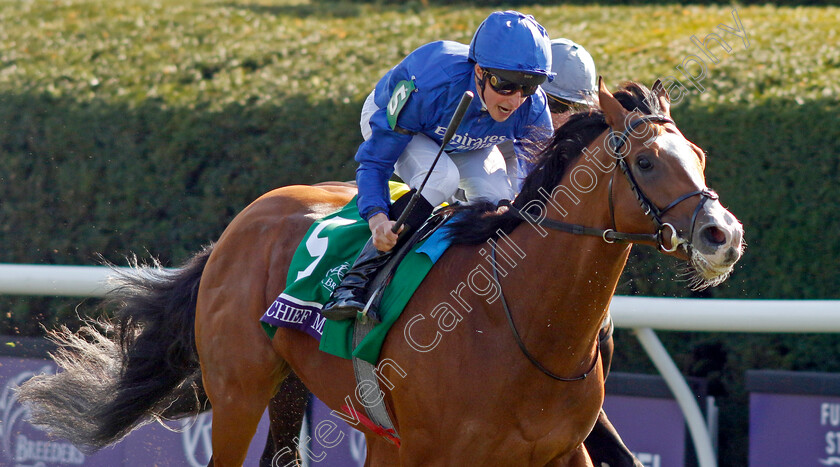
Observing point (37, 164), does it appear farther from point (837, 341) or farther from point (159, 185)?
point (837, 341)

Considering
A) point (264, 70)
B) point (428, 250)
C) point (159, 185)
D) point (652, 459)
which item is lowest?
point (652, 459)

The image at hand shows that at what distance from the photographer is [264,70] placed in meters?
6.10

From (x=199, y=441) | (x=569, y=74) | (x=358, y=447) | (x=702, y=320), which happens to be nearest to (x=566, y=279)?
(x=569, y=74)

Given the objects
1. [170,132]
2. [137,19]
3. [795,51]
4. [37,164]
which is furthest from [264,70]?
[795,51]

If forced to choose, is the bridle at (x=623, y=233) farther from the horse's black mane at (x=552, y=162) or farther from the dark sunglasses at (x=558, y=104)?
the dark sunglasses at (x=558, y=104)

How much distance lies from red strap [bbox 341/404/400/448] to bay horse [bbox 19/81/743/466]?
0.02 m

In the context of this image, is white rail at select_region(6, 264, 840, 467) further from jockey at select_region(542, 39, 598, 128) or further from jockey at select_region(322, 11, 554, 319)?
jockey at select_region(322, 11, 554, 319)

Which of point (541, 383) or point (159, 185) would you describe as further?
point (159, 185)

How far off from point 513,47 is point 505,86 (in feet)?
0.40

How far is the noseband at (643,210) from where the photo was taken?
2.25 meters

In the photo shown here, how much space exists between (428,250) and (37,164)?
404cm

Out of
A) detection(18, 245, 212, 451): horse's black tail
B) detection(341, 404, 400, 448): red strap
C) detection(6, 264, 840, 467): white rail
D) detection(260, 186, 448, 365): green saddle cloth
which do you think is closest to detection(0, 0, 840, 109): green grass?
detection(6, 264, 840, 467): white rail

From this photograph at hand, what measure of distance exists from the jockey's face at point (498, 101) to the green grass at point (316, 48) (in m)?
2.14

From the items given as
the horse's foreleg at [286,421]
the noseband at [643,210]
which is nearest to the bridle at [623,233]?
the noseband at [643,210]
